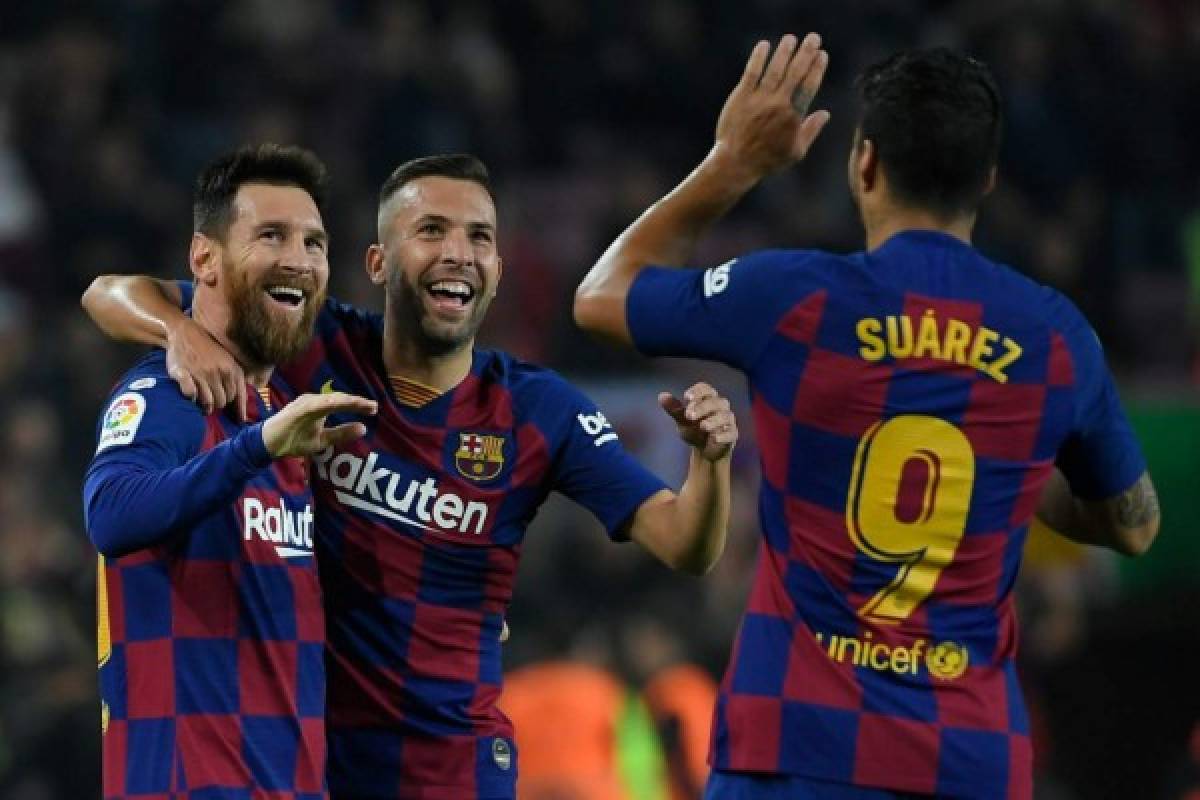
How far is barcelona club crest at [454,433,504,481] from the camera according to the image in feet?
16.1

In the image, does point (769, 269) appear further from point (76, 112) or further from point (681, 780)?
point (76, 112)

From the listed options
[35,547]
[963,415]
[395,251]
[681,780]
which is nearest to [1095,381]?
[963,415]

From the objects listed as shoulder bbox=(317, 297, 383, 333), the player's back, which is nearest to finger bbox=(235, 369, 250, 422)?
shoulder bbox=(317, 297, 383, 333)

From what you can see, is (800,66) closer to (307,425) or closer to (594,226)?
(307,425)

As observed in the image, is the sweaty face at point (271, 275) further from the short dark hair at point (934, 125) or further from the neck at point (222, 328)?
the short dark hair at point (934, 125)

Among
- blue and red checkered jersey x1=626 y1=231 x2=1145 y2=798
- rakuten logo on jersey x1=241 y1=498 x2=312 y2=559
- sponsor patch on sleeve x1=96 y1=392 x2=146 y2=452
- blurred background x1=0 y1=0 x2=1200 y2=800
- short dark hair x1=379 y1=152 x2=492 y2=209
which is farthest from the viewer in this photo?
blurred background x1=0 y1=0 x2=1200 y2=800

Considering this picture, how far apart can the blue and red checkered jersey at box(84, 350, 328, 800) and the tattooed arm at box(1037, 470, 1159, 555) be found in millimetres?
1542

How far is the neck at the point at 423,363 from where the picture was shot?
502 centimetres

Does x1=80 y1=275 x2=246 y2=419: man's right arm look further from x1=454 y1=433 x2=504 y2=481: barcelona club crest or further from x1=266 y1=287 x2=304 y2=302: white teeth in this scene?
x1=454 y1=433 x2=504 y2=481: barcelona club crest

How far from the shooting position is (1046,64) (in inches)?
542

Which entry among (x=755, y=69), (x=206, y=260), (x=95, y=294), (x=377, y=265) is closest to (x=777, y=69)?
(x=755, y=69)

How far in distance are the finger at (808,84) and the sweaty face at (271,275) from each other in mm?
1215

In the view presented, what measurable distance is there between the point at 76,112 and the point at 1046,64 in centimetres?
618

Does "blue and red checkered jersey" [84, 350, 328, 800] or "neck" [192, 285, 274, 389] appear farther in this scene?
"neck" [192, 285, 274, 389]
